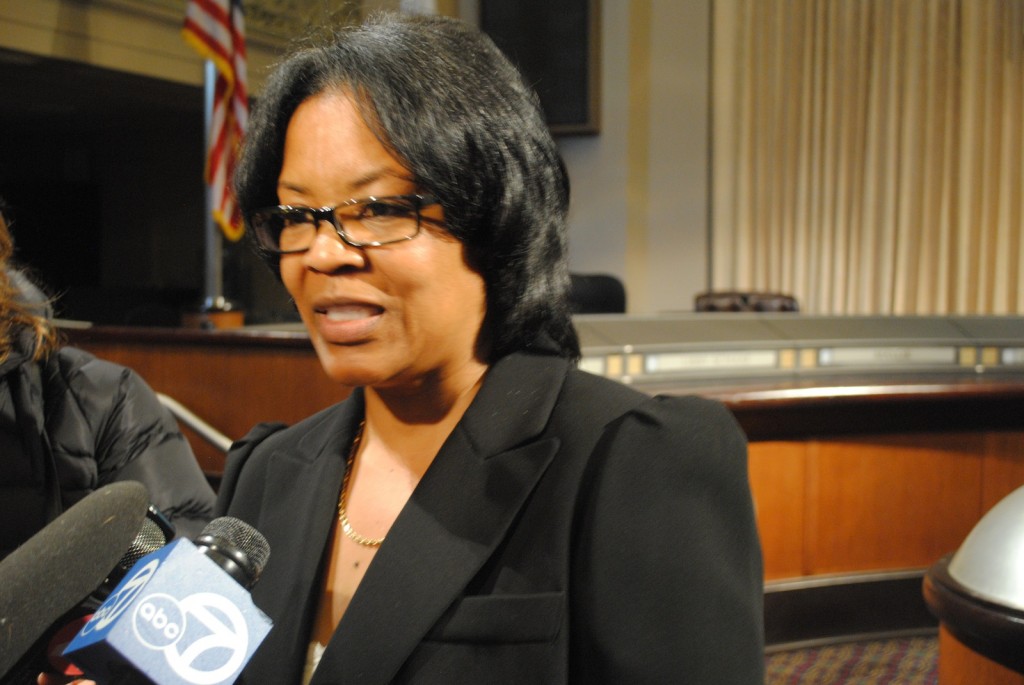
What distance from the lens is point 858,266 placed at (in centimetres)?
649

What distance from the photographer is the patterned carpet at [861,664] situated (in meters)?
2.86

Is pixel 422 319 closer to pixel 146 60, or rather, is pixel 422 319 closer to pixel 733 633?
pixel 733 633

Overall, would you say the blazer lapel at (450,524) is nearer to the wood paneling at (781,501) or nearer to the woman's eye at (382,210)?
the woman's eye at (382,210)

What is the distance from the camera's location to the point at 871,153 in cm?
635

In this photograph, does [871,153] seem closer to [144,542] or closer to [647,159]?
[647,159]

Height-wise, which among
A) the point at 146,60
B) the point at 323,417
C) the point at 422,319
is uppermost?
the point at 146,60

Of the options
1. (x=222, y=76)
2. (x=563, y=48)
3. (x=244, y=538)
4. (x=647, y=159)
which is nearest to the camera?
(x=244, y=538)

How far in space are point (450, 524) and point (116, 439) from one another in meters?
0.80

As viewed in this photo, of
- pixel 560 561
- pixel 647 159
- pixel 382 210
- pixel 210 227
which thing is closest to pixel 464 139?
pixel 382 210

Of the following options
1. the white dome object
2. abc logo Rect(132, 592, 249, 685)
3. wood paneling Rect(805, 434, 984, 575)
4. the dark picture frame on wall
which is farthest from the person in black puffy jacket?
the dark picture frame on wall

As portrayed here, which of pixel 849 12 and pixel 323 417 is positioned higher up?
pixel 849 12

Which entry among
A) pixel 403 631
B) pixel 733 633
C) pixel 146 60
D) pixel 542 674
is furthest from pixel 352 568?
pixel 146 60

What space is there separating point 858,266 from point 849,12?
5.68 ft

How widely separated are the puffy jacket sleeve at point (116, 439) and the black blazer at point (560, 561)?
2.01 ft
